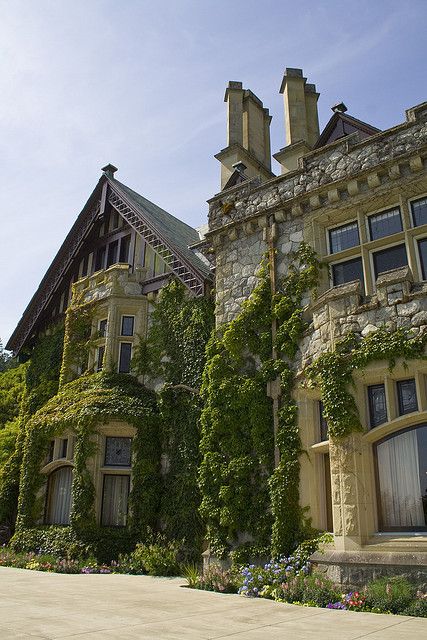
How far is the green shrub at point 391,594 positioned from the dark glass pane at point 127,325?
1003cm

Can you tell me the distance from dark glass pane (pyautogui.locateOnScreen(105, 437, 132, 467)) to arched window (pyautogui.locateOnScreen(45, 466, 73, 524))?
4.72 ft

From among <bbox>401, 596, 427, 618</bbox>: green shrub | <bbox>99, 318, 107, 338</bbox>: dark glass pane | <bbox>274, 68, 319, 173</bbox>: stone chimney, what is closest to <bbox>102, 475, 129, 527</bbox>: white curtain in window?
<bbox>99, 318, 107, 338</bbox>: dark glass pane

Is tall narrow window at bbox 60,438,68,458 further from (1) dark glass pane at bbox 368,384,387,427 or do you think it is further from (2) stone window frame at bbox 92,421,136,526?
(1) dark glass pane at bbox 368,384,387,427

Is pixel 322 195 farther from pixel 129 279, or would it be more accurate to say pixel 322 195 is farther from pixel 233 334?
pixel 129 279

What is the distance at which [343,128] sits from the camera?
1299 centimetres

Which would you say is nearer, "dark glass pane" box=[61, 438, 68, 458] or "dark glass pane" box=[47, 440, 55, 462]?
"dark glass pane" box=[61, 438, 68, 458]

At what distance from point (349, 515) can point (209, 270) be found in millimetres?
8616

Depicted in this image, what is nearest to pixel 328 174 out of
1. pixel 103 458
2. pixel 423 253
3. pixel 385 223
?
pixel 385 223

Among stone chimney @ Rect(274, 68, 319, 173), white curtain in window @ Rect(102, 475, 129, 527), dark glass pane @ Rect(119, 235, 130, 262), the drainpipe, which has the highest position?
stone chimney @ Rect(274, 68, 319, 173)

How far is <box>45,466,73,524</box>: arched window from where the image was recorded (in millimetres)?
14202

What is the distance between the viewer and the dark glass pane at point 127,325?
51.9 feet

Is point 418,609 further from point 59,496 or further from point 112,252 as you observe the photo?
point 112,252

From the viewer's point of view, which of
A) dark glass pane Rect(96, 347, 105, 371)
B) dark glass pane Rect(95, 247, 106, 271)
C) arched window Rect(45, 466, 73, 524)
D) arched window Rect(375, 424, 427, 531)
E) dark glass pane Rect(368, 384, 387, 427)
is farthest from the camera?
dark glass pane Rect(95, 247, 106, 271)

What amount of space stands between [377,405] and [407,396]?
52cm
